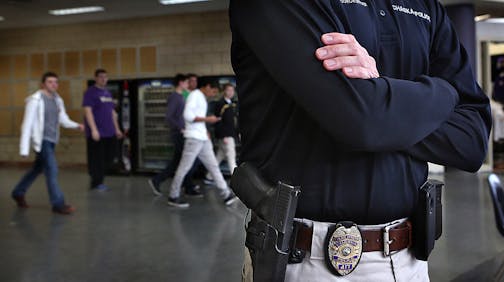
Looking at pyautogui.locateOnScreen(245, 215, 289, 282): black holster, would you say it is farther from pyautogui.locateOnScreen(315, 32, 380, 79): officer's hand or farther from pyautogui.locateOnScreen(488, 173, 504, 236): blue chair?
pyautogui.locateOnScreen(488, 173, 504, 236): blue chair

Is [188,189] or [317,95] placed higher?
[317,95]

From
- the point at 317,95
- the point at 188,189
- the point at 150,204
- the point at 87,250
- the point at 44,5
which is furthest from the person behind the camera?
the point at 44,5

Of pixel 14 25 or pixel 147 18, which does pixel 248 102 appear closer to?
pixel 147 18

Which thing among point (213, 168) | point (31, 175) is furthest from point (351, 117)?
point (31, 175)

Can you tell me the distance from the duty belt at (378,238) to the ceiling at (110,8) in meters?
7.64

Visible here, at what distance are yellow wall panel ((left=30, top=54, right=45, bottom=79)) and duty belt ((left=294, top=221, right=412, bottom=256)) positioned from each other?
11.6 meters

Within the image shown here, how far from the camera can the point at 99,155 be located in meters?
7.07

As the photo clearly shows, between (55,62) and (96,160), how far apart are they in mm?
5004

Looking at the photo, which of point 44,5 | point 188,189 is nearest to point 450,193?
point 188,189

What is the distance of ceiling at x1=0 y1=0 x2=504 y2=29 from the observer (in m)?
8.80

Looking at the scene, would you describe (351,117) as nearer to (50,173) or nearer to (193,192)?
(50,173)

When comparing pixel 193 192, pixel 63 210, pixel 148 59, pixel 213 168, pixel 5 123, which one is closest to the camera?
pixel 63 210

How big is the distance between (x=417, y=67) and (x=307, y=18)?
33 cm

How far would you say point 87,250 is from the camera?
3.73 metres
